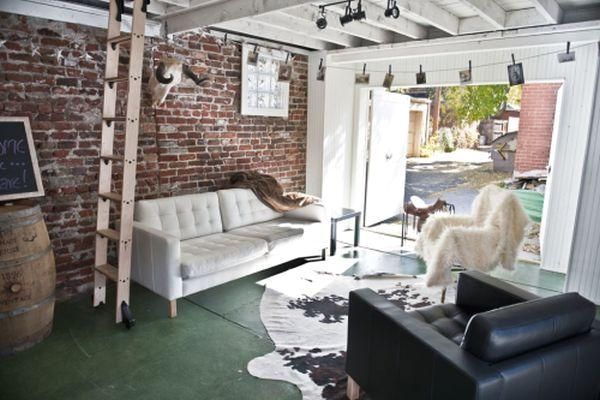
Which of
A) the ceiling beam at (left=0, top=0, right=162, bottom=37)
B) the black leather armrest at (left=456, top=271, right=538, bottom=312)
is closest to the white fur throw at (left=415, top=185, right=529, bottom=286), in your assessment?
the black leather armrest at (left=456, top=271, right=538, bottom=312)

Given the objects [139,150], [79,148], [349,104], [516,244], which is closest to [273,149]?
[349,104]

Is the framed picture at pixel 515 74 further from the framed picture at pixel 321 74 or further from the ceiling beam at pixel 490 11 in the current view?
the framed picture at pixel 321 74

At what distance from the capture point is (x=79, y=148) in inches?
140

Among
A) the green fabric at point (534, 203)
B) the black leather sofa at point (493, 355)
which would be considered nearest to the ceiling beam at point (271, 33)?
the black leather sofa at point (493, 355)

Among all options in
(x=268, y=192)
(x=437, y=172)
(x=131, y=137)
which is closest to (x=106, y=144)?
(x=131, y=137)

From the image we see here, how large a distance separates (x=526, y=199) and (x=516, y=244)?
3283mm

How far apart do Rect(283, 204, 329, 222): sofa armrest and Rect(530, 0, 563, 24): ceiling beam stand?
2604 millimetres

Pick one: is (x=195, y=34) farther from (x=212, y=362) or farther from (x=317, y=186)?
(x=212, y=362)

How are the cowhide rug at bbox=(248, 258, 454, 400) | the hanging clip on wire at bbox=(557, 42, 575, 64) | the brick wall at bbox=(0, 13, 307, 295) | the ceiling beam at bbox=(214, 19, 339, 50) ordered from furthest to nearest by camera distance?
the ceiling beam at bbox=(214, 19, 339, 50) → the hanging clip on wire at bbox=(557, 42, 575, 64) → the brick wall at bbox=(0, 13, 307, 295) → the cowhide rug at bbox=(248, 258, 454, 400)

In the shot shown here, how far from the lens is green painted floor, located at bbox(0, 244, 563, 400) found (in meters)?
2.43

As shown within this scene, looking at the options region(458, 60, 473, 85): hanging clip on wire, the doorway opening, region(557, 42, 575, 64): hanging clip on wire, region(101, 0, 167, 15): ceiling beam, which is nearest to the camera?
region(101, 0, 167, 15): ceiling beam

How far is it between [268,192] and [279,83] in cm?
141

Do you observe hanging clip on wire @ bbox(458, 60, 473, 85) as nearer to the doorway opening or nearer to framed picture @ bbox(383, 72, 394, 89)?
framed picture @ bbox(383, 72, 394, 89)

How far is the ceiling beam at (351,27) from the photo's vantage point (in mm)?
3861
